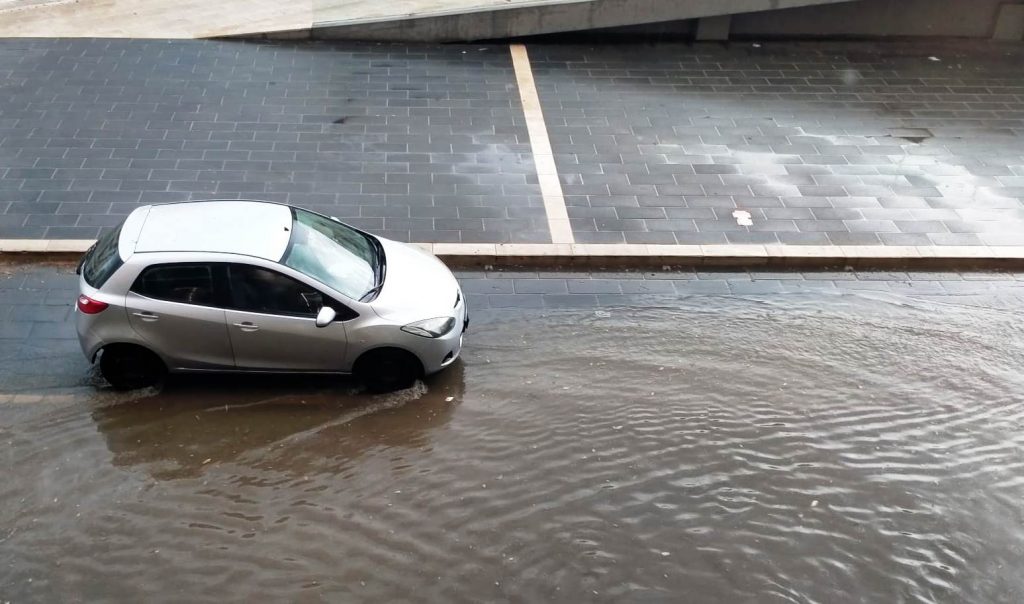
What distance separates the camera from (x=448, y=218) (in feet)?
36.8

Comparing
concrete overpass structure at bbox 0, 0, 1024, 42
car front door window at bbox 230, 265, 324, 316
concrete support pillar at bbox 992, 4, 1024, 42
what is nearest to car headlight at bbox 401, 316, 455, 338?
car front door window at bbox 230, 265, 324, 316

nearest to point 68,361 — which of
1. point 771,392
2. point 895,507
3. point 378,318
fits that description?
point 378,318

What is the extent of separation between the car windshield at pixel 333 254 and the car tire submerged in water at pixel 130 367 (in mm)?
1485

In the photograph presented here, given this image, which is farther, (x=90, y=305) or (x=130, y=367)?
(x=130, y=367)

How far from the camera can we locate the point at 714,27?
54.4 ft

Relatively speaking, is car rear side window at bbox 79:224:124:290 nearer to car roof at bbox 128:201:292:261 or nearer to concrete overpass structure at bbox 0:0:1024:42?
car roof at bbox 128:201:292:261

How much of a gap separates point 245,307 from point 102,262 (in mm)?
1361

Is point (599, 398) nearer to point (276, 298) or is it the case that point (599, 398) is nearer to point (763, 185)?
point (276, 298)

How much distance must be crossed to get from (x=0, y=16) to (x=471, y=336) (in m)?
12.2

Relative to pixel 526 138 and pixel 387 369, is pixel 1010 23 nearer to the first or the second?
pixel 526 138

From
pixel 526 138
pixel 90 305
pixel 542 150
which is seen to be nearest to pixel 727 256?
pixel 542 150

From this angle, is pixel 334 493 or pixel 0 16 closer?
pixel 334 493

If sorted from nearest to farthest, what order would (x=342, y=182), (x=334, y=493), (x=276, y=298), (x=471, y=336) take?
(x=334, y=493) → (x=276, y=298) → (x=471, y=336) → (x=342, y=182)

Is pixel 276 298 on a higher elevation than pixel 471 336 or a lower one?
higher
